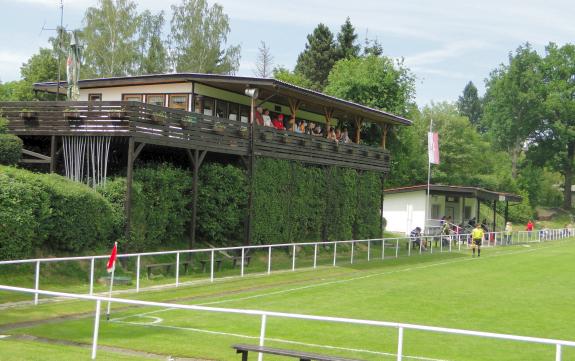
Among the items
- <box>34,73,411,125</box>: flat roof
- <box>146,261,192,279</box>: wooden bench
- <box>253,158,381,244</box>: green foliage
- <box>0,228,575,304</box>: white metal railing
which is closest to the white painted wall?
<box>0,228,575,304</box>: white metal railing

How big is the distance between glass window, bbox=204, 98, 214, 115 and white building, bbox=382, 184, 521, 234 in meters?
19.6

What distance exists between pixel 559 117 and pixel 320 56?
31.7m

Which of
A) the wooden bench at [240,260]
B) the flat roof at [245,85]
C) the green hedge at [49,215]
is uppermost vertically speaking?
the flat roof at [245,85]

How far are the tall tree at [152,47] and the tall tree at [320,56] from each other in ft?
52.6

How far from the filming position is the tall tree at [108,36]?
60.4 m

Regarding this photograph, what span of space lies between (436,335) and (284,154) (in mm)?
18145

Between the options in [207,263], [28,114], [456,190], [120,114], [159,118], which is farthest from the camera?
[456,190]

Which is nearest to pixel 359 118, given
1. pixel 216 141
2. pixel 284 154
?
pixel 284 154

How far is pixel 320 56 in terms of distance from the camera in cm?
7769

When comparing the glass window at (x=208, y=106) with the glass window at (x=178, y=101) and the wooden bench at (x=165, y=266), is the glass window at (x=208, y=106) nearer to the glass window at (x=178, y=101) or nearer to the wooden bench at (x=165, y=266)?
the glass window at (x=178, y=101)

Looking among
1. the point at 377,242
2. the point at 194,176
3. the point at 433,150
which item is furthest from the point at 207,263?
the point at 433,150

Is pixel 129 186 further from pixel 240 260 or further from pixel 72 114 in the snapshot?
pixel 240 260

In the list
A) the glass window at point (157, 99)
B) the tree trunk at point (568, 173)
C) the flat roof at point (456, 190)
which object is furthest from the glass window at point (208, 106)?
the tree trunk at point (568, 173)

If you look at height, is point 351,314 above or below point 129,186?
below
